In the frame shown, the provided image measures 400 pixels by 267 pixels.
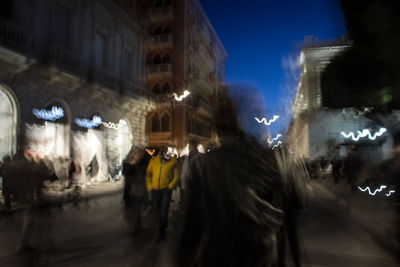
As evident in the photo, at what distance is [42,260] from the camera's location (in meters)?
4.47

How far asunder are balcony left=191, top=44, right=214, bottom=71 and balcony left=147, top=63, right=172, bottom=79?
468 centimetres

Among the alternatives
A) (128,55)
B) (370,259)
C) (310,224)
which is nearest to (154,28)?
(128,55)

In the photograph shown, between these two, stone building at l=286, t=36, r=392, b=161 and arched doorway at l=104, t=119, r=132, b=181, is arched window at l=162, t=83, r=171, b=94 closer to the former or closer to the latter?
arched doorway at l=104, t=119, r=132, b=181

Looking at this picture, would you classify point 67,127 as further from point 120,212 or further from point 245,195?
point 245,195

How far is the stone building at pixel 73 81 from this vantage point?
1199cm

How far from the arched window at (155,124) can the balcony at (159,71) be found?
3.69 metres

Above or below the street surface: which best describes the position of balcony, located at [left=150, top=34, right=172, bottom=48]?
above

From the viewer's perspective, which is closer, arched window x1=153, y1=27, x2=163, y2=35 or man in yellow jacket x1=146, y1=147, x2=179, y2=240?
man in yellow jacket x1=146, y1=147, x2=179, y2=240

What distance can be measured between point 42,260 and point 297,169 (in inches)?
147

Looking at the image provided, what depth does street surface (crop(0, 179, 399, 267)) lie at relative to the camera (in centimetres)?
446

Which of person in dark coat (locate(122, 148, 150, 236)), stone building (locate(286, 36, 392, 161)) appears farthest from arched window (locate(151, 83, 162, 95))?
person in dark coat (locate(122, 148, 150, 236))

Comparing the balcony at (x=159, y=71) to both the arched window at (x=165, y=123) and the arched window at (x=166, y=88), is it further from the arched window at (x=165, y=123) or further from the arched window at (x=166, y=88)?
the arched window at (x=165, y=123)

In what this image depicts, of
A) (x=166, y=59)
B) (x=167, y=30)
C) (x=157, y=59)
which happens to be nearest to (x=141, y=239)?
(x=166, y=59)

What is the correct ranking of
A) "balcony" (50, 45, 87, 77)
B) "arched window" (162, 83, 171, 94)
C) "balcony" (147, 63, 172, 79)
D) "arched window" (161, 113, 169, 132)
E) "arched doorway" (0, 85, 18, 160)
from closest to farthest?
"arched doorway" (0, 85, 18, 160) → "balcony" (50, 45, 87, 77) → "balcony" (147, 63, 172, 79) → "arched window" (162, 83, 171, 94) → "arched window" (161, 113, 169, 132)
